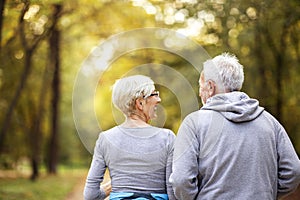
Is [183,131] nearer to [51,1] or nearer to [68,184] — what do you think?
[51,1]

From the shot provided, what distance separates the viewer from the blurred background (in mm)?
9633

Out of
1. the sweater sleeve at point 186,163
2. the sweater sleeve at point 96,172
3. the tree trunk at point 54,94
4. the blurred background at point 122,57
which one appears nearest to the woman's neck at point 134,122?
the sweater sleeve at point 96,172

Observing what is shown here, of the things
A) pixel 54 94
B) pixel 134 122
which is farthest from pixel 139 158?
pixel 54 94

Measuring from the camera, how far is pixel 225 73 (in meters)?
3.51

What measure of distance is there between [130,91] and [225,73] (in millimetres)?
585

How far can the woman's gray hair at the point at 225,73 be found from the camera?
3.52 meters

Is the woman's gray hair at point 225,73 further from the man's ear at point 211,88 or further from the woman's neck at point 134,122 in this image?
the woman's neck at point 134,122

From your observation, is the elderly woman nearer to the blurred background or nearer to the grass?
the blurred background

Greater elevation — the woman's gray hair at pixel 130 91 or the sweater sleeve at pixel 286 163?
the woman's gray hair at pixel 130 91

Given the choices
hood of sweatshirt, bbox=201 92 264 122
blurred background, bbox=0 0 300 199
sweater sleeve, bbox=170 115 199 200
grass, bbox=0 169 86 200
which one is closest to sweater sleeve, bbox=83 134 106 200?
sweater sleeve, bbox=170 115 199 200

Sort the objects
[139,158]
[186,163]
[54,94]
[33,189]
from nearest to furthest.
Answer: [186,163] → [139,158] → [33,189] → [54,94]

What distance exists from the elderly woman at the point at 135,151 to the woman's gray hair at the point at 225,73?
387 mm

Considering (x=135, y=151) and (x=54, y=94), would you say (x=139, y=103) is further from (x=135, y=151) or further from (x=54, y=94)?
(x=54, y=94)

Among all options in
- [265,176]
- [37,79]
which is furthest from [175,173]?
[37,79]
